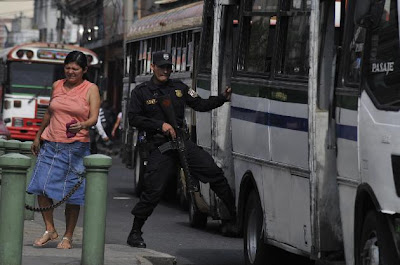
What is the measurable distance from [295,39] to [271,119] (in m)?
0.74

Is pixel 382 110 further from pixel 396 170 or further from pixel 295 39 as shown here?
pixel 295 39

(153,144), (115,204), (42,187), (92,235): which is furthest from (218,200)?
(115,204)

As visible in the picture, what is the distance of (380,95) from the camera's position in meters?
8.17

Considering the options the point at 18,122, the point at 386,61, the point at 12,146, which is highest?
the point at 386,61

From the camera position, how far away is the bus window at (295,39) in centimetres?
1002

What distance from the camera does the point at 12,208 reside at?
9.56 m

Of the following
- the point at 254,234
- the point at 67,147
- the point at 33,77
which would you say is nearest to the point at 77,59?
the point at 67,147

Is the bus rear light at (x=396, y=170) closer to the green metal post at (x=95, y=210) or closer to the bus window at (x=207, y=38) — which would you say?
the green metal post at (x=95, y=210)

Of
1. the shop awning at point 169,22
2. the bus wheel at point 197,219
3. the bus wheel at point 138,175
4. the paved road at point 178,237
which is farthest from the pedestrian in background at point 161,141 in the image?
the bus wheel at point 138,175

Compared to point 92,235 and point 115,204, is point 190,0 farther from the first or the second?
point 92,235

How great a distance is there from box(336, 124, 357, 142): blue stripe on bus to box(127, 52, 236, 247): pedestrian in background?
320cm

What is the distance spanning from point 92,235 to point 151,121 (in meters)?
2.17

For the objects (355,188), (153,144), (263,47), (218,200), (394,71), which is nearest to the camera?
(394,71)

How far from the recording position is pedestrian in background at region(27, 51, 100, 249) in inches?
461
